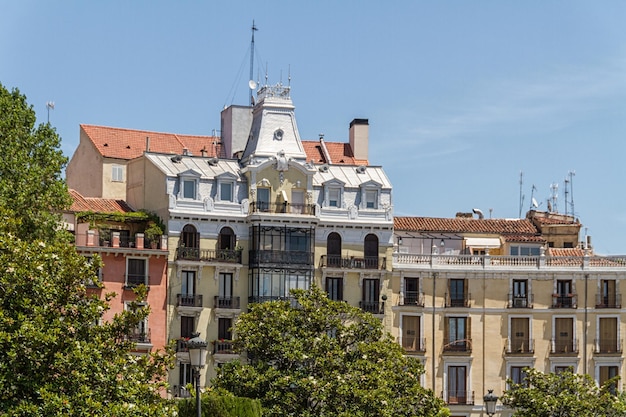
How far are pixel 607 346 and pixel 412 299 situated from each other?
41.6ft

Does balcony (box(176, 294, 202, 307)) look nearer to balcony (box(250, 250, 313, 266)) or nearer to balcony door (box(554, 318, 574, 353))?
balcony (box(250, 250, 313, 266))

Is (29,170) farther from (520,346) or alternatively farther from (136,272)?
(520,346)

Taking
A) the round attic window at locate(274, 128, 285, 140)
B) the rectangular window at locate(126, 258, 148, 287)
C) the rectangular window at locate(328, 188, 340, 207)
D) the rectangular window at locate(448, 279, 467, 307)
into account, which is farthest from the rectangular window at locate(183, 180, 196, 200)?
the rectangular window at locate(448, 279, 467, 307)

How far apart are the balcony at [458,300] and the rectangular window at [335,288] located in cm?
694

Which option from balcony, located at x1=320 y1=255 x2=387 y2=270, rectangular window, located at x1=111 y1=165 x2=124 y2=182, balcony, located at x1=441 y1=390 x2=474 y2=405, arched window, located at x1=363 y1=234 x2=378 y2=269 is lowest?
balcony, located at x1=441 y1=390 x2=474 y2=405

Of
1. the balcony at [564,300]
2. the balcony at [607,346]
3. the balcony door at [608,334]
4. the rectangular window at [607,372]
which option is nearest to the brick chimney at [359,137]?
the balcony at [564,300]

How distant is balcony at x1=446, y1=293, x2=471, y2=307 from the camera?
103625 millimetres

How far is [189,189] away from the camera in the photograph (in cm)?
9862

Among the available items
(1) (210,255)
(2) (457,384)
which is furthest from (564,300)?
(1) (210,255)

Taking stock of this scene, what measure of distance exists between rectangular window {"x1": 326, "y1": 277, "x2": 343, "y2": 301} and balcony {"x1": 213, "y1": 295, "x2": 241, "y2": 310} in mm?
5834

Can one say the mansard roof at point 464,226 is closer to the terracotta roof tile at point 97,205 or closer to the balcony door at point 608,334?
the balcony door at point 608,334

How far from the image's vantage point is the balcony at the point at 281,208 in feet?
328

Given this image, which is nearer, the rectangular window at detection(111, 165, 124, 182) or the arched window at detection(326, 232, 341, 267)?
the arched window at detection(326, 232, 341, 267)

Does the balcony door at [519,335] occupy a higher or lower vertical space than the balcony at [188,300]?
lower
